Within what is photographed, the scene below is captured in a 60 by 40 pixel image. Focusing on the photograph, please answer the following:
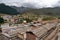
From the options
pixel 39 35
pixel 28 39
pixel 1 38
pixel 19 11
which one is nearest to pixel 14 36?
pixel 1 38

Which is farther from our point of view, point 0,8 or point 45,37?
point 0,8

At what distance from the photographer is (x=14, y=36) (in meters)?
5.81

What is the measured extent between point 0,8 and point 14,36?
20134 mm

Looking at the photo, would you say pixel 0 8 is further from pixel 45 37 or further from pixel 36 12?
pixel 45 37

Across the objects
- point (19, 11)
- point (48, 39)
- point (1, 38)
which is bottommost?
point (19, 11)

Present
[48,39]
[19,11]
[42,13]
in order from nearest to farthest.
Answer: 1. [48,39]
2. [42,13]
3. [19,11]

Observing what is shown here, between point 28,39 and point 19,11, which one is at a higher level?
point 28,39

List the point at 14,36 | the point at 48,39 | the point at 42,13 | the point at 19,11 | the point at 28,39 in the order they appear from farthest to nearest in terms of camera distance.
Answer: the point at 19,11, the point at 42,13, the point at 14,36, the point at 28,39, the point at 48,39

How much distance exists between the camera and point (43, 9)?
21.3 meters

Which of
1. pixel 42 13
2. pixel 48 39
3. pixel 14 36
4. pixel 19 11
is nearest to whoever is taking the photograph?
pixel 48 39

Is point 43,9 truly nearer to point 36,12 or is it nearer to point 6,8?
point 36,12

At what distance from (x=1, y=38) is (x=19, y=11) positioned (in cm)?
1938

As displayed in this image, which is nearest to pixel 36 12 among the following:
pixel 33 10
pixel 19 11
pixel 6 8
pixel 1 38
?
pixel 33 10

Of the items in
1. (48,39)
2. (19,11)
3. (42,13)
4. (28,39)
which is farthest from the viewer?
(19,11)
